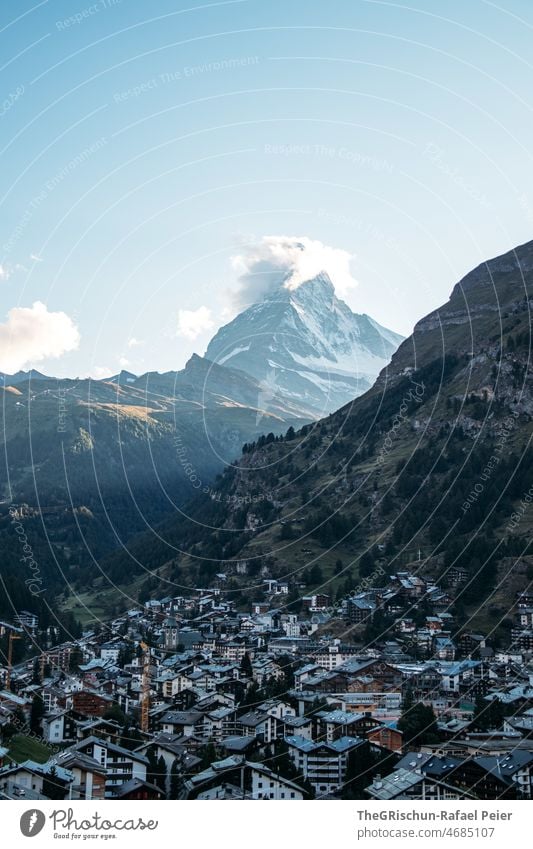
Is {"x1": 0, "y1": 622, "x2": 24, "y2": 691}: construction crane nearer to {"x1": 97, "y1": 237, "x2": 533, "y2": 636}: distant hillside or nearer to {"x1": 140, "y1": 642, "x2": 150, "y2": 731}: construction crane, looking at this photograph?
{"x1": 140, "y1": 642, "x2": 150, "y2": 731}: construction crane

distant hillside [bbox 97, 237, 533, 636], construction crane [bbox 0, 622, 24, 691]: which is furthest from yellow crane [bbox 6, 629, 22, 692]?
distant hillside [bbox 97, 237, 533, 636]

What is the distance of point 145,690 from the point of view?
90.2 meters

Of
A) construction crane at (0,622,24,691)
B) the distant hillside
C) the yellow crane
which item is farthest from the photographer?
the distant hillside

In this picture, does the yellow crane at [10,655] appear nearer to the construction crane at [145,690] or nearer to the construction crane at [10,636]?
the construction crane at [10,636]

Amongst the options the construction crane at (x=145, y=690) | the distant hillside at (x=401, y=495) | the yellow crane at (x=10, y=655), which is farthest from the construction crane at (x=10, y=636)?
the distant hillside at (x=401, y=495)

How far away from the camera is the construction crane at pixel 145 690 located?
256ft

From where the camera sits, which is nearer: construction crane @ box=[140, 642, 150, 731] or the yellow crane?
construction crane @ box=[140, 642, 150, 731]

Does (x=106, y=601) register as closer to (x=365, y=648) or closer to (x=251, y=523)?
(x=251, y=523)

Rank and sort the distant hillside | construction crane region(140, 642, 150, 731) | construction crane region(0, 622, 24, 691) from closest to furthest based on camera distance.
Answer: construction crane region(140, 642, 150, 731) → construction crane region(0, 622, 24, 691) → the distant hillside

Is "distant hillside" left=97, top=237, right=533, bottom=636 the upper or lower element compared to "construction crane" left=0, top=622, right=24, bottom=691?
upper

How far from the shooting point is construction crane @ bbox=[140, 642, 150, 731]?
7806cm

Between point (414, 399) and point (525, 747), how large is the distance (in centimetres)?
11767

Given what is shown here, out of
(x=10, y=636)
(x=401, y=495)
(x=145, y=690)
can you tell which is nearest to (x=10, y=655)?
(x=10, y=636)

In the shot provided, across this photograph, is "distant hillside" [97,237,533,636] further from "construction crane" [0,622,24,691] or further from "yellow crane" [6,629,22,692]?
"yellow crane" [6,629,22,692]
